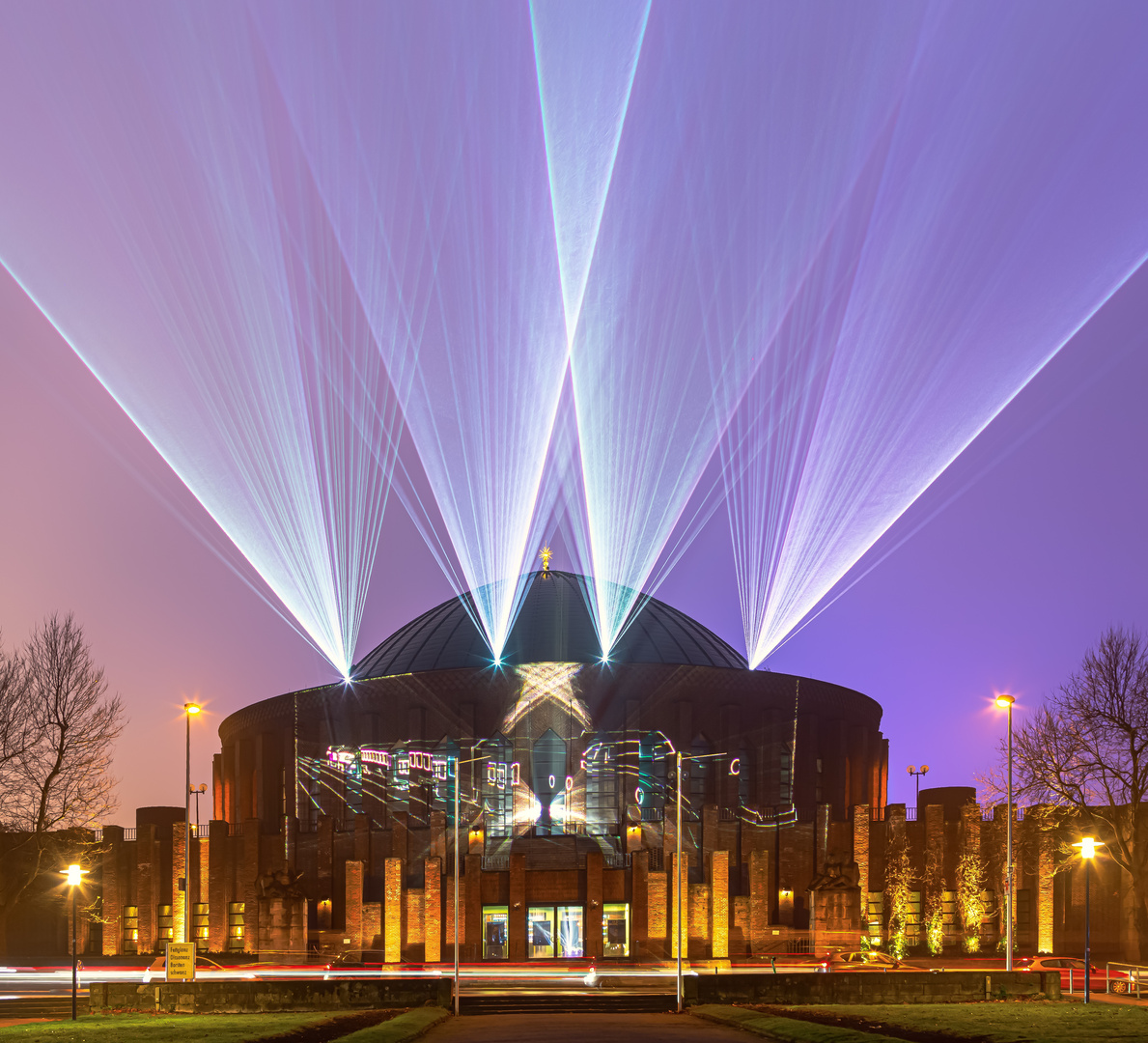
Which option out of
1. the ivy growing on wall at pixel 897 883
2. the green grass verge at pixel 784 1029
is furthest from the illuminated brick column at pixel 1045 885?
the green grass verge at pixel 784 1029

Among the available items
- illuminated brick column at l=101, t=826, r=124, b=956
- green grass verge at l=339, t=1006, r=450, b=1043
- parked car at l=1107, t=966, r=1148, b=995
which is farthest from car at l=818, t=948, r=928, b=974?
illuminated brick column at l=101, t=826, r=124, b=956

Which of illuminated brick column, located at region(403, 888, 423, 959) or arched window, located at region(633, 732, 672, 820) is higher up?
arched window, located at region(633, 732, 672, 820)

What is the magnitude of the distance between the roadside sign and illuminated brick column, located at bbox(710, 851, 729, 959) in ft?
73.2

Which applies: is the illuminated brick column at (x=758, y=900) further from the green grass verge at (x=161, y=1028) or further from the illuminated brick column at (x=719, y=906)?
the green grass verge at (x=161, y=1028)

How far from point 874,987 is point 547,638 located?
4322cm

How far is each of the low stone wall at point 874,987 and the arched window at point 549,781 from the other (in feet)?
92.0

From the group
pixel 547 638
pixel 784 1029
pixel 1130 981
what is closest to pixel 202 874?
pixel 547 638

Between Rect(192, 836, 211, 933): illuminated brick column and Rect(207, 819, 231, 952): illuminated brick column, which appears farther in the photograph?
Rect(192, 836, 211, 933): illuminated brick column

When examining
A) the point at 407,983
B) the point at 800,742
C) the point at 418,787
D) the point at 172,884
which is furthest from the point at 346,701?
the point at 407,983

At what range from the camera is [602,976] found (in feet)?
142

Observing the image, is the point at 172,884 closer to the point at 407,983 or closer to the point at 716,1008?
the point at 407,983

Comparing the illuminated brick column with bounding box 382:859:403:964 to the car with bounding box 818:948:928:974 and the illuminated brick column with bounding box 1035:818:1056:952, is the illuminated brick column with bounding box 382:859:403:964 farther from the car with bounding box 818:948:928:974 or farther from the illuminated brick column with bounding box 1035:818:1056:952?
the illuminated brick column with bounding box 1035:818:1056:952

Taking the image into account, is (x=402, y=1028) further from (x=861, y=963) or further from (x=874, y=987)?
(x=861, y=963)

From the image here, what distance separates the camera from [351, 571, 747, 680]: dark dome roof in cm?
7675
